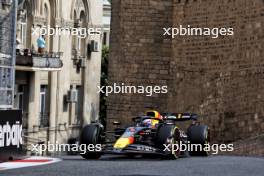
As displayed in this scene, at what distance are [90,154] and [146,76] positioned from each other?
Answer: 9266 mm

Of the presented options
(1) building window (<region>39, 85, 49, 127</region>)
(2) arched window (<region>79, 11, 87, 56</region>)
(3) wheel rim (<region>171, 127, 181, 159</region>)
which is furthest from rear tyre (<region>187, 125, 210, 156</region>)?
(2) arched window (<region>79, 11, 87, 56</region>)

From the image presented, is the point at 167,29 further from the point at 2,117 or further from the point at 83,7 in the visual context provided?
the point at 83,7

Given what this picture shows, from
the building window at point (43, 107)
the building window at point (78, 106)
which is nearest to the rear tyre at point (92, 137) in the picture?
the building window at point (43, 107)

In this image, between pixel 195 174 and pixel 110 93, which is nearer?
pixel 195 174

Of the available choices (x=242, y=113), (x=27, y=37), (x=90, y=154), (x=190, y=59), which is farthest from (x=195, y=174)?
(x=27, y=37)

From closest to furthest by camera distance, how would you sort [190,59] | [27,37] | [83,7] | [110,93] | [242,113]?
[242,113] < [190,59] < [110,93] < [27,37] < [83,7]

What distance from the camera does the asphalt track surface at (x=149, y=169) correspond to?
1265 centimetres

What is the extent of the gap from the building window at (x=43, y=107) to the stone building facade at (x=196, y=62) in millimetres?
8455

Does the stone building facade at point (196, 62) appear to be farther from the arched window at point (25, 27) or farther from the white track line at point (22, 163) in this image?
the white track line at point (22, 163)

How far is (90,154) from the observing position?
16891mm

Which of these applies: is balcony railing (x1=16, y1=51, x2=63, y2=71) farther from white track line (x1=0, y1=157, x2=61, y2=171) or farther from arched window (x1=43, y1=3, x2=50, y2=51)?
white track line (x1=0, y1=157, x2=61, y2=171)

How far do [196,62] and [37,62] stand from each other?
9003 millimetres

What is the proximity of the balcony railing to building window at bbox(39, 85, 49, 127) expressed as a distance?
6.69ft

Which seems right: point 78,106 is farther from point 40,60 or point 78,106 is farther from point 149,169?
point 149,169
